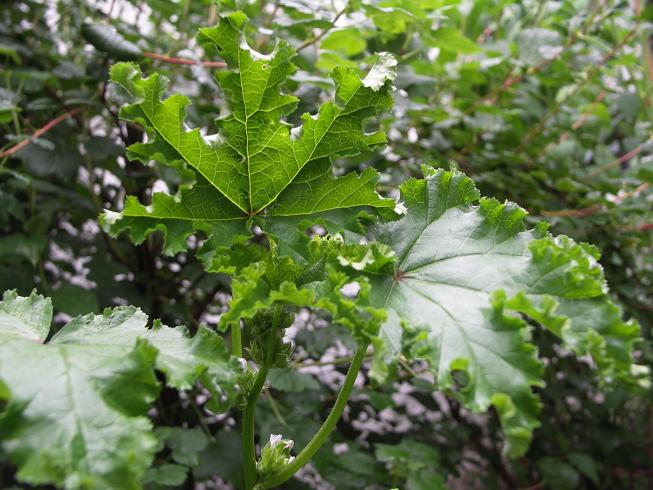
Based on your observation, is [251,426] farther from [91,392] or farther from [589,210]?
[589,210]

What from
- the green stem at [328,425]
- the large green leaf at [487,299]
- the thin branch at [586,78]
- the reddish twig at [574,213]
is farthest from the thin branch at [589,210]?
the green stem at [328,425]

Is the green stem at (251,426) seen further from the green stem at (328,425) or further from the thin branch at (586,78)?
the thin branch at (586,78)

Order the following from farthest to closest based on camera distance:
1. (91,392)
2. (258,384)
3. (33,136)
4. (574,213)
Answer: (574,213) < (33,136) < (258,384) < (91,392)

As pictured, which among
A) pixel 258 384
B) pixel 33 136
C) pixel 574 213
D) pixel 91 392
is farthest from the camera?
pixel 574 213

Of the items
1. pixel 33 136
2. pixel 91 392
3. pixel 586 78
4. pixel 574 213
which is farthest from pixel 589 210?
pixel 91 392

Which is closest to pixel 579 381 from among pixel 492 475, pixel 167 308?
pixel 492 475

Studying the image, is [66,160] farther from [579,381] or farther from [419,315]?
[579,381]

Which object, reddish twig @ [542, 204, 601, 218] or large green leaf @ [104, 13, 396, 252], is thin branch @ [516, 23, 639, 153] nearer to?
reddish twig @ [542, 204, 601, 218]

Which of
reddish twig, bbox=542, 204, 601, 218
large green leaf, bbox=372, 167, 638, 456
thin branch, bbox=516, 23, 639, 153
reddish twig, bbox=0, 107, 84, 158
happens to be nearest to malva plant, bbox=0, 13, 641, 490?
large green leaf, bbox=372, 167, 638, 456

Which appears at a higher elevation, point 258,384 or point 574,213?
point 258,384
